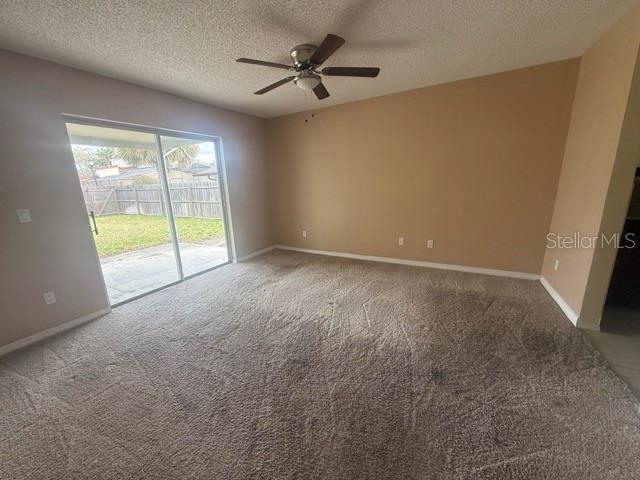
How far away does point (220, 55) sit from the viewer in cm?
232

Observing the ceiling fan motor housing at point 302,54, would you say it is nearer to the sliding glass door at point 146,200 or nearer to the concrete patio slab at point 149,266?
the sliding glass door at point 146,200

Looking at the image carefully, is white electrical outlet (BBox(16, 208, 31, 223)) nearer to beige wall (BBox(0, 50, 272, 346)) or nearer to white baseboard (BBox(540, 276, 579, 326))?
beige wall (BBox(0, 50, 272, 346))

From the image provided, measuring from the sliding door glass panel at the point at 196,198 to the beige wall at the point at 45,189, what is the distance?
0.69 metres

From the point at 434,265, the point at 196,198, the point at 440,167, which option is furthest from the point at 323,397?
the point at 196,198

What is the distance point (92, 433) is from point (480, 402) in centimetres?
229

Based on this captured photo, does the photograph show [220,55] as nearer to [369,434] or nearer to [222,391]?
[222,391]

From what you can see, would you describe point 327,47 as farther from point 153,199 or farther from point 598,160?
point 153,199

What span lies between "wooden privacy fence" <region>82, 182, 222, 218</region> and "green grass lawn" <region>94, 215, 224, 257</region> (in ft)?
0.30

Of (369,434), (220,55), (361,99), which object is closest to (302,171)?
(361,99)

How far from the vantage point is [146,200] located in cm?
340

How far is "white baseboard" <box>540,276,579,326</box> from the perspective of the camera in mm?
2309

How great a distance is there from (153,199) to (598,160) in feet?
15.8

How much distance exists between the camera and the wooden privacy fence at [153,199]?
9.30 feet

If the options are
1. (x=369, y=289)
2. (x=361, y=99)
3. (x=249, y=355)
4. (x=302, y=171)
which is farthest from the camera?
(x=302, y=171)
